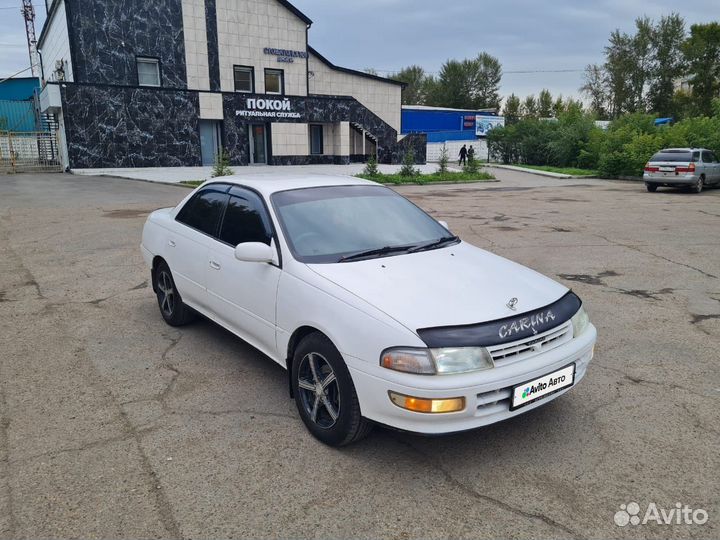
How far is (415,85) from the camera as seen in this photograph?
302ft

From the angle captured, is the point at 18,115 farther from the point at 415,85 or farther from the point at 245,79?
the point at 415,85

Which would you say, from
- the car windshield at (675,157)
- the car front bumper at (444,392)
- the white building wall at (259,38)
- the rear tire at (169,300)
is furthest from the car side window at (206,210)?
the white building wall at (259,38)

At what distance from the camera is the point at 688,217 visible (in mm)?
13766

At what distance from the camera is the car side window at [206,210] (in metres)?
4.66

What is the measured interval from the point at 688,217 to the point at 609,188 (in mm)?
10162

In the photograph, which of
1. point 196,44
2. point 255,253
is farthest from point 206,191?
point 196,44

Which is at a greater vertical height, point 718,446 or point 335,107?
point 335,107

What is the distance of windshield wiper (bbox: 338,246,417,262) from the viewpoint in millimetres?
3680

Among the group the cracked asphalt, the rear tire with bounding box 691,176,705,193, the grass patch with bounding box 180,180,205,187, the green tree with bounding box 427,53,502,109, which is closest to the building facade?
the grass patch with bounding box 180,180,205,187

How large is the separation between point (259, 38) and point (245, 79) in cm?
261

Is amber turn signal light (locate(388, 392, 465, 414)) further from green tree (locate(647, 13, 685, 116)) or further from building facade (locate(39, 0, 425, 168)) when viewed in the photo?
green tree (locate(647, 13, 685, 116))

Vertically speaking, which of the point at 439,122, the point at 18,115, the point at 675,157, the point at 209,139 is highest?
the point at 18,115

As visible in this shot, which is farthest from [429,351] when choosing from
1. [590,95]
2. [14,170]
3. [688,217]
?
[590,95]

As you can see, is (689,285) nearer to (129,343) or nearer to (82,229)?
(129,343)
